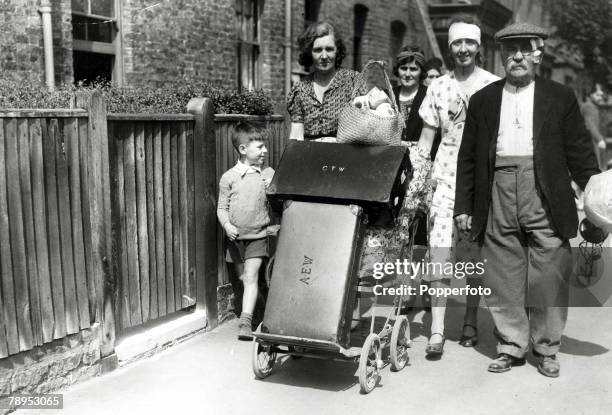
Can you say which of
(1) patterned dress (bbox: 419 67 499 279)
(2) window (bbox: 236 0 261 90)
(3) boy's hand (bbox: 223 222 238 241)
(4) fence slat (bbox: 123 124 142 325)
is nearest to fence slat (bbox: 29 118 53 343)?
(4) fence slat (bbox: 123 124 142 325)

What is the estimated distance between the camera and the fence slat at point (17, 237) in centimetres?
411

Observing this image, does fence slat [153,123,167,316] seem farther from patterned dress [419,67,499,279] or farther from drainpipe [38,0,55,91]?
drainpipe [38,0,55,91]

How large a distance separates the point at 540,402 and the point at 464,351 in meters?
1.08

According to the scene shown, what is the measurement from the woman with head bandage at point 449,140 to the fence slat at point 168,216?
6.14 ft

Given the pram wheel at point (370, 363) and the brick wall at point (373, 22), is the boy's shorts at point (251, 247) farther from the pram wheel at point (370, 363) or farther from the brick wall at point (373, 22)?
the brick wall at point (373, 22)

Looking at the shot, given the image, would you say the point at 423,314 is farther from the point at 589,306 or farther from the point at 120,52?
the point at 120,52

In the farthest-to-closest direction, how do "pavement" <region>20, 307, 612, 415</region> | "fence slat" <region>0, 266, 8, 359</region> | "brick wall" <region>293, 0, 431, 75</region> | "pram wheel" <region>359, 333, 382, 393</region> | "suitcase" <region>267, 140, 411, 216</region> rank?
"brick wall" <region>293, 0, 431, 75</region>, "suitcase" <region>267, 140, 411, 216</region>, "pram wheel" <region>359, 333, 382, 393</region>, "pavement" <region>20, 307, 612, 415</region>, "fence slat" <region>0, 266, 8, 359</region>

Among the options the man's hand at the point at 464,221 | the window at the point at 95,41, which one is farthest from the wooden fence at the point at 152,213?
the window at the point at 95,41

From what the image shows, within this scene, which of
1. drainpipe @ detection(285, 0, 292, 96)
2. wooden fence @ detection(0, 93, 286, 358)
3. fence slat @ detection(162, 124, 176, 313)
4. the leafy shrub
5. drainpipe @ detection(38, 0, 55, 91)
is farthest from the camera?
drainpipe @ detection(285, 0, 292, 96)

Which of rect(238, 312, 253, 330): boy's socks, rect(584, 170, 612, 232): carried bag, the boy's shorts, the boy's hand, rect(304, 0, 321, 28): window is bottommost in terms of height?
rect(238, 312, 253, 330): boy's socks

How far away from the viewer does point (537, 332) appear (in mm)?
5020

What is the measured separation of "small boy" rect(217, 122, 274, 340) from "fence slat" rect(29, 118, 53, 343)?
161 centimetres

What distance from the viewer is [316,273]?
455 cm

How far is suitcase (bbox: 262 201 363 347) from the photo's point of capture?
14.7ft
